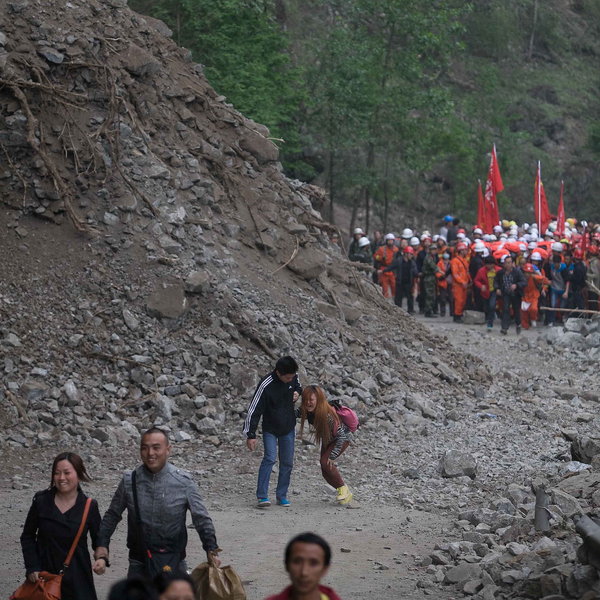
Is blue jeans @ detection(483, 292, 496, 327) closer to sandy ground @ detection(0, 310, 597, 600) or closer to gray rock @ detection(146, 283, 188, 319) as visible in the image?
sandy ground @ detection(0, 310, 597, 600)

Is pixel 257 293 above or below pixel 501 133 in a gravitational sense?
below

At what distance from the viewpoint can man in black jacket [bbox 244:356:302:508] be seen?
12.0 m

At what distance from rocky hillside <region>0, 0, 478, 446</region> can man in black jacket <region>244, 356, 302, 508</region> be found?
2319 mm

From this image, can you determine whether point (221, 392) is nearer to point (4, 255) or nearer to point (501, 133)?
point (4, 255)

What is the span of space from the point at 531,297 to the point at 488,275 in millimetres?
1052

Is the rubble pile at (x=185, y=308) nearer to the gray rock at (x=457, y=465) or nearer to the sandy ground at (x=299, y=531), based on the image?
the gray rock at (x=457, y=465)

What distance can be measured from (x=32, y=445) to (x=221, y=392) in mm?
2538

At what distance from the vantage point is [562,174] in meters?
52.6

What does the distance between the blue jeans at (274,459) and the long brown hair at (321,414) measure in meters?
0.23

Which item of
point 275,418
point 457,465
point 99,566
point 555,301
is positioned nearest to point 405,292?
point 555,301

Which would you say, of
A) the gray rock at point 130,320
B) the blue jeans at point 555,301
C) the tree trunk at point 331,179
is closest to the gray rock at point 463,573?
the gray rock at point 130,320

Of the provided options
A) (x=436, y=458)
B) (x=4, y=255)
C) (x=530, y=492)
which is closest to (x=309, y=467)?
(x=436, y=458)

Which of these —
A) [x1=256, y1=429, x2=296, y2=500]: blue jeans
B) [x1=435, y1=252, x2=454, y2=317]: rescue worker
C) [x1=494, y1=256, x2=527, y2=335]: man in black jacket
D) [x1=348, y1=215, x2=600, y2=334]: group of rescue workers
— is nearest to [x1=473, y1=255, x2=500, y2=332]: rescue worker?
[x1=348, y1=215, x2=600, y2=334]: group of rescue workers

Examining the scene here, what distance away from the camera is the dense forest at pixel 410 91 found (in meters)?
28.0
